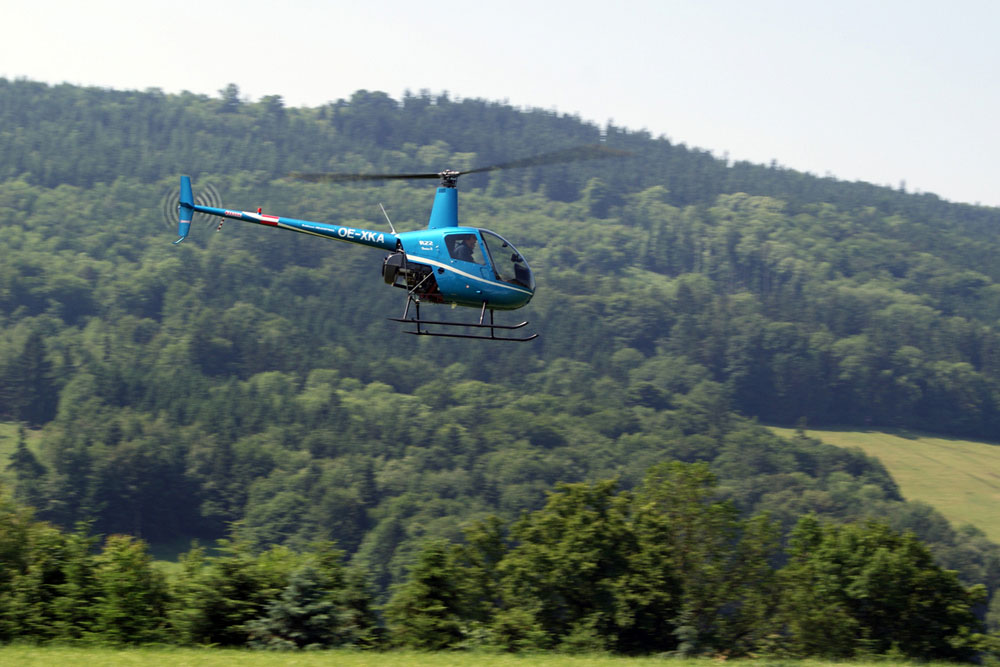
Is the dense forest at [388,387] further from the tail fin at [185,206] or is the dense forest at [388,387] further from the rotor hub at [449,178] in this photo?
the rotor hub at [449,178]

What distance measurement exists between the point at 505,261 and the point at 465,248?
78cm

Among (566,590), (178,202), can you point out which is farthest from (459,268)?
(566,590)

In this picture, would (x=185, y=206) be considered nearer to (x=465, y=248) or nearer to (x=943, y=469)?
(x=465, y=248)

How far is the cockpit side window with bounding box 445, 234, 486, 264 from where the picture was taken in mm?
Result: 19953

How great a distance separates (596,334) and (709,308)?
22075mm

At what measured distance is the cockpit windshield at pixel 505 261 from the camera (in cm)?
1994

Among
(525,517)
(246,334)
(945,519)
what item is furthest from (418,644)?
(246,334)

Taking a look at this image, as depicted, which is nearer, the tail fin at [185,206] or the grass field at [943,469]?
the tail fin at [185,206]

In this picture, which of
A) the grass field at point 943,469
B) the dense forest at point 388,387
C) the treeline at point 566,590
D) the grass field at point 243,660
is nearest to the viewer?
the grass field at point 243,660

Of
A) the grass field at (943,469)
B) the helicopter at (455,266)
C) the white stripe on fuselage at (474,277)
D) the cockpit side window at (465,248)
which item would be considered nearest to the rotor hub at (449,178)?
the helicopter at (455,266)

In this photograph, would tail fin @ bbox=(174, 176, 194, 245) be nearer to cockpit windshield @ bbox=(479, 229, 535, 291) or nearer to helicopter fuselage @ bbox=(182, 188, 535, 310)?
helicopter fuselage @ bbox=(182, 188, 535, 310)

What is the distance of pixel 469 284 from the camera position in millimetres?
19969

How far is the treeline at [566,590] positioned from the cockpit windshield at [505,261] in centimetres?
880

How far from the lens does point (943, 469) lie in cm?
12106
